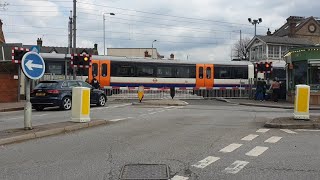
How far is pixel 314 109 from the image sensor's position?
23594mm

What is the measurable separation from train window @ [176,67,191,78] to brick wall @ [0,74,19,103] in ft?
47.2

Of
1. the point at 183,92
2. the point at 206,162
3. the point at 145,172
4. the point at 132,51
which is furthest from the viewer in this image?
the point at 132,51

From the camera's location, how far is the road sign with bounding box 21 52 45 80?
10969 millimetres

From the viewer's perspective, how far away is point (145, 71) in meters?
35.5

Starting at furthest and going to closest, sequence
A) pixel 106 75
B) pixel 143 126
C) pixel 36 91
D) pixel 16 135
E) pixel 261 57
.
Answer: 1. pixel 261 57
2. pixel 106 75
3. pixel 36 91
4. pixel 143 126
5. pixel 16 135

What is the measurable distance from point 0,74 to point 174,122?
51.7 ft

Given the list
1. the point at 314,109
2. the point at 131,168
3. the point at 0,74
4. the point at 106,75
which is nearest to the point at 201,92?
the point at 106,75

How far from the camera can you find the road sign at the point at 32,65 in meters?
11.0

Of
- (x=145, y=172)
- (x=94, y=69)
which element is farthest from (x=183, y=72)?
(x=145, y=172)

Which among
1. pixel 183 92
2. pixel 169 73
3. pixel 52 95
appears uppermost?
pixel 169 73

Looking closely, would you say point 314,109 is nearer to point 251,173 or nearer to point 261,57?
point 251,173

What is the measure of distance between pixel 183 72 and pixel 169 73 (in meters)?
1.26

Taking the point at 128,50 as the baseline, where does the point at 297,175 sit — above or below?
below

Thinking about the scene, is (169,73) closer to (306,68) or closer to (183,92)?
(183,92)
